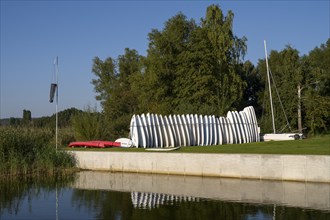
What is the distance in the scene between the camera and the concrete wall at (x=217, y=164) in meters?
14.8

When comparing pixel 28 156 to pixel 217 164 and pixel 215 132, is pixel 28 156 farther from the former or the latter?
pixel 215 132

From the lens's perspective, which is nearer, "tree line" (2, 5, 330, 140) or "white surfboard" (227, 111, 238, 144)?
"white surfboard" (227, 111, 238, 144)

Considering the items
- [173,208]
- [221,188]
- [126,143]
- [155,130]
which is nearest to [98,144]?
[126,143]

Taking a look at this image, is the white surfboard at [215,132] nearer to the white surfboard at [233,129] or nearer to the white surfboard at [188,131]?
the white surfboard at [233,129]

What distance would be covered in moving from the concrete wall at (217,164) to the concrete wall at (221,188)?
314 mm

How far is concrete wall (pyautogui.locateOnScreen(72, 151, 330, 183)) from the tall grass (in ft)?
2.90

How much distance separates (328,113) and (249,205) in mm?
25181

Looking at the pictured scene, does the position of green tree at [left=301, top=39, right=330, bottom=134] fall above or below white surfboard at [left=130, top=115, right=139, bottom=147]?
above

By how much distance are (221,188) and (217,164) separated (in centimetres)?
217

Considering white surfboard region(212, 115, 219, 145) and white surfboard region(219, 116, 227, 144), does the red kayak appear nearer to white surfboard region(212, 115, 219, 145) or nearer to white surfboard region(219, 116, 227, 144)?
white surfboard region(212, 115, 219, 145)

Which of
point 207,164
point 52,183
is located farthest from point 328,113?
point 52,183

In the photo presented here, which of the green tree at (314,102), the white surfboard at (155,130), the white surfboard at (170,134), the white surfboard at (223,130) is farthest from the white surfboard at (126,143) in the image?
the green tree at (314,102)

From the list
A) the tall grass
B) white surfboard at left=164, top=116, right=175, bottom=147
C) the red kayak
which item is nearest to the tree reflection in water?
the tall grass

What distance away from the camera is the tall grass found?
17.8 metres
